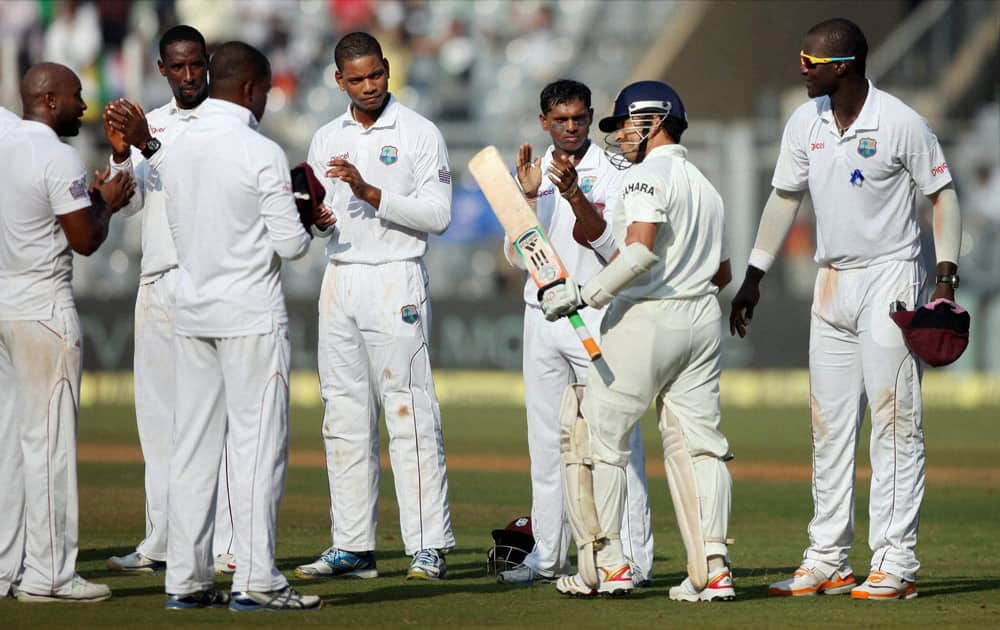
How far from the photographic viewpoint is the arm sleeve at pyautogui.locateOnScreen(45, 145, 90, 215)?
6949 millimetres

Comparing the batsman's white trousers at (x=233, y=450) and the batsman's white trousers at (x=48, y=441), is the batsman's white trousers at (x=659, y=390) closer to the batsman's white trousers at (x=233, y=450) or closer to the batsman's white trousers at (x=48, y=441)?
the batsman's white trousers at (x=233, y=450)

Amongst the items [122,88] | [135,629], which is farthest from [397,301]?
[122,88]

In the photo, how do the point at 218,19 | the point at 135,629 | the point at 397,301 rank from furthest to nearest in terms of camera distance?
the point at 218,19, the point at 397,301, the point at 135,629

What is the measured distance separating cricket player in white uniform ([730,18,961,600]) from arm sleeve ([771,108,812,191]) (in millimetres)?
83

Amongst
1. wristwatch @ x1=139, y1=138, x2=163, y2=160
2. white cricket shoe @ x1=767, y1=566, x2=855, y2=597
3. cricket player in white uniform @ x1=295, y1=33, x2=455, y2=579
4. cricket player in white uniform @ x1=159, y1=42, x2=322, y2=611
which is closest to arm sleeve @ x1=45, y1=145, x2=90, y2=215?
cricket player in white uniform @ x1=159, y1=42, x2=322, y2=611

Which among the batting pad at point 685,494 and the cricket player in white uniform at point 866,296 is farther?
the cricket player in white uniform at point 866,296

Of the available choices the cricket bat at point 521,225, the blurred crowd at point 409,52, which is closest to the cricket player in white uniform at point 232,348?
the cricket bat at point 521,225

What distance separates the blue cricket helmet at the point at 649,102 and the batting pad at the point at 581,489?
4.42ft

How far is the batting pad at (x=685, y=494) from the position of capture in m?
6.98

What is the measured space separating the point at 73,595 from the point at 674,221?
317 centimetres

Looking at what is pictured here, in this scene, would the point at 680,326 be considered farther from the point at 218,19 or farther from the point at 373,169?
the point at 218,19

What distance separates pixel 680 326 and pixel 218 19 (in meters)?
20.7

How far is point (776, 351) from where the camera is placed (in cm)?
2008

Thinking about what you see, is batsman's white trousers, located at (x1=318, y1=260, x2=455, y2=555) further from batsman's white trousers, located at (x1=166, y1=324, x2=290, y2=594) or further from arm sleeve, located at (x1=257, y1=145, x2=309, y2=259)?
arm sleeve, located at (x1=257, y1=145, x2=309, y2=259)
